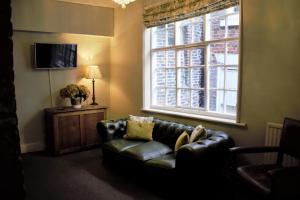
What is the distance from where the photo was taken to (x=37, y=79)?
4.55 m

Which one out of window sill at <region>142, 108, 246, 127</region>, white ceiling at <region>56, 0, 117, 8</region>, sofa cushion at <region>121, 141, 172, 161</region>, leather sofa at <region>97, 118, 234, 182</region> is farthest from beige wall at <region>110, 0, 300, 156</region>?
white ceiling at <region>56, 0, 117, 8</region>

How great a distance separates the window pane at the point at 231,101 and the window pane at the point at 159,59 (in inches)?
51.5

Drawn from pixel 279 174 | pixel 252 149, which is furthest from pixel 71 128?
pixel 279 174

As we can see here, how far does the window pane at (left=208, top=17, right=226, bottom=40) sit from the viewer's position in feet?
11.1

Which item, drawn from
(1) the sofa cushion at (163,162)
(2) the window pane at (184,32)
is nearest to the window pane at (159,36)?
(2) the window pane at (184,32)

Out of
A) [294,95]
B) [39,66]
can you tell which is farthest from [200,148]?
[39,66]

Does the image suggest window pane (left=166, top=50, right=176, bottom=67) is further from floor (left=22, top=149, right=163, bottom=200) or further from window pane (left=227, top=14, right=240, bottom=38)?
floor (left=22, top=149, right=163, bottom=200)

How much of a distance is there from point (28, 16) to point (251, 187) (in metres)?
4.05

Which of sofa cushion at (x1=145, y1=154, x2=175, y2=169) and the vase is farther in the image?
the vase

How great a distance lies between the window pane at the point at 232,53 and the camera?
324 cm

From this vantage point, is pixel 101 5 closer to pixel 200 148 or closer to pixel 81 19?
pixel 81 19

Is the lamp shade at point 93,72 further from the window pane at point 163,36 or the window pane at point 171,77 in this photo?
the window pane at point 171,77

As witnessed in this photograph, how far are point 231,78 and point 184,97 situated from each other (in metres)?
0.89

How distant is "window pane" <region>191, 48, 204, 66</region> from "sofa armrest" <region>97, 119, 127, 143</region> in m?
1.36
